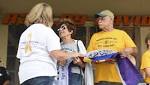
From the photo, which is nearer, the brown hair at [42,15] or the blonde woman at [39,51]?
the blonde woman at [39,51]

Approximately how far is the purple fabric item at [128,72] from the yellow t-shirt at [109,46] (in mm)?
86

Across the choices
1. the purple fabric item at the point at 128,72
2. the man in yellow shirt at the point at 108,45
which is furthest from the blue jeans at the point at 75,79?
the purple fabric item at the point at 128,72

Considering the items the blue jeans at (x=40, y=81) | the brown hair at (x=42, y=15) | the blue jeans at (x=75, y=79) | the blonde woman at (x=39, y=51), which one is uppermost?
the brown hair at (x=42, y=15)

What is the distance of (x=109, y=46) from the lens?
4.48 meters

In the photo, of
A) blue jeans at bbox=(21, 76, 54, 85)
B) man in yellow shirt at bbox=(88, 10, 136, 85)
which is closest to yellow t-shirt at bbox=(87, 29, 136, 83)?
man in yellow shirt at bbox=(88, 10, 136, 85)

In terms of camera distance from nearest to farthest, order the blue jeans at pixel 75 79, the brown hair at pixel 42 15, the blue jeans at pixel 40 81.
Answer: the blue jeans at pixel 40 81 → the brown hair at pixel 42 15 → the blue jeans at pixel 75 79

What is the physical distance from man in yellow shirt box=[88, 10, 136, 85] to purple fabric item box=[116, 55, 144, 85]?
72mm

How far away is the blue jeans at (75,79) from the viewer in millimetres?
4316

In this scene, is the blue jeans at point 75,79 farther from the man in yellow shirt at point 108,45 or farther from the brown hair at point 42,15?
the brown hair at point 42,15

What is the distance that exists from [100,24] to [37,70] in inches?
53.3

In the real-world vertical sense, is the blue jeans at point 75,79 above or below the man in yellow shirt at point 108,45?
below

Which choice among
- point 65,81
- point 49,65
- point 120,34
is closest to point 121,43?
point 120,34

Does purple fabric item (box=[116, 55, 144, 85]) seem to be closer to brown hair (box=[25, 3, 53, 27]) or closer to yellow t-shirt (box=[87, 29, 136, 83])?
yellow t-shirt (box=[87, 29, 136, 83])

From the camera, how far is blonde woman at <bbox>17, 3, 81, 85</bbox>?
138 inches
